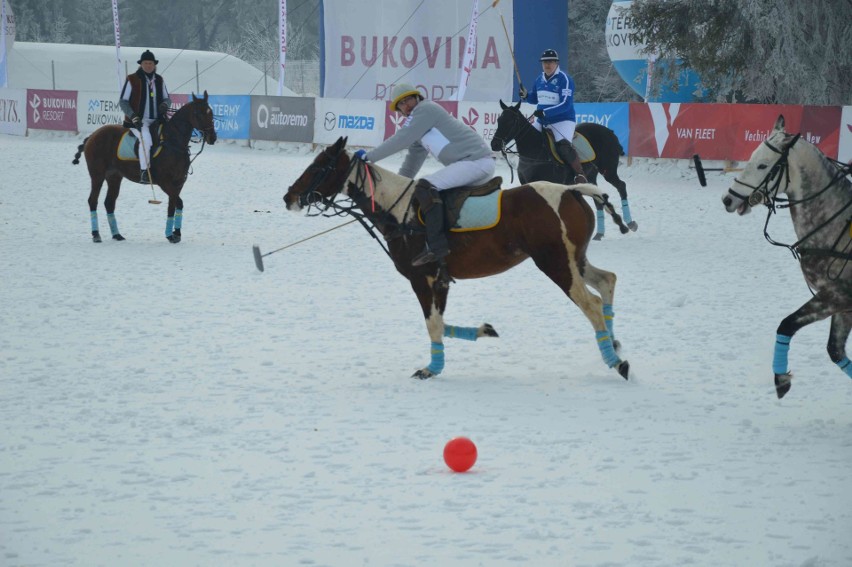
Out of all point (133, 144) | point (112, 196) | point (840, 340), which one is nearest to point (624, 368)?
point (840, 340)

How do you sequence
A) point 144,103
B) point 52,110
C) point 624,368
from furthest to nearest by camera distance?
1. point 52,110
2. point 144,103
3. point 624,368

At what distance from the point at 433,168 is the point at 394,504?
71.0ft

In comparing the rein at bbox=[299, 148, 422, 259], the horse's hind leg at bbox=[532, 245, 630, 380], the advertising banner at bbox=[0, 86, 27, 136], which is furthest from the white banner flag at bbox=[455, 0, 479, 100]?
the horse's hind leg at bbox=[532, 245, 630, 380]

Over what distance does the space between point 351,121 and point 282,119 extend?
2.81 metres

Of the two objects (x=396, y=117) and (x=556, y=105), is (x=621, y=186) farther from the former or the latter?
(x=396, y=117)

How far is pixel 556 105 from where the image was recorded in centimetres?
1595

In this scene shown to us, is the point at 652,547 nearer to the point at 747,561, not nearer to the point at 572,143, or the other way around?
the point at 747,561

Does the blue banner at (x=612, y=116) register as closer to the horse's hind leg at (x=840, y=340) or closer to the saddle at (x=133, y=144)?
the saddle at (x=133, y=144)

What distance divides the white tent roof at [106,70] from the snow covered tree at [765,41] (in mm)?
33211

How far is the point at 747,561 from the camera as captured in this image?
16.8 ft

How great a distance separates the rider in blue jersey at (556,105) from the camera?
51.9ft

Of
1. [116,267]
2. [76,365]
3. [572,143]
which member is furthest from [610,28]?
[76,365]

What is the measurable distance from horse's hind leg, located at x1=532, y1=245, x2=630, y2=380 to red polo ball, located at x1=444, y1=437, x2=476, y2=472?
241 centimetres

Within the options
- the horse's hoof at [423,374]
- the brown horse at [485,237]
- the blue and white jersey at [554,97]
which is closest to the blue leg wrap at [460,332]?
the brown horse at [485,237]
